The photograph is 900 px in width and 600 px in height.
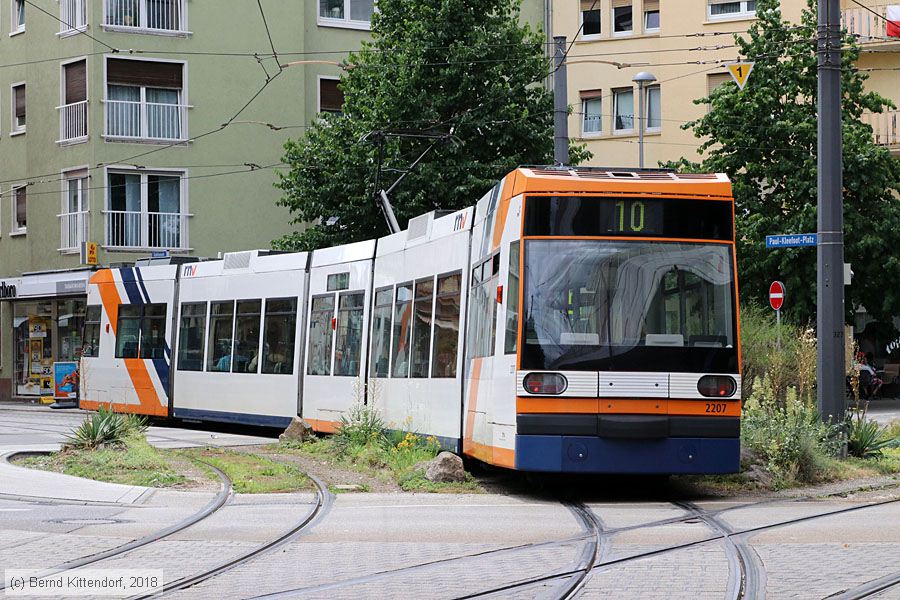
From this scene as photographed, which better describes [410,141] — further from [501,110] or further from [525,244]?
[525,244]

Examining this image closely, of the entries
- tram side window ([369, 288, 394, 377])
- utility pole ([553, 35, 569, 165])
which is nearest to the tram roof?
tram side window ([369, 288, 394, 377])

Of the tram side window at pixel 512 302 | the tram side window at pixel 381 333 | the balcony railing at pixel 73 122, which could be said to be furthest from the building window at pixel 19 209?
the tram side window at pixel 512 302

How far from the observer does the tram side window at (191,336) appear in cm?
2553

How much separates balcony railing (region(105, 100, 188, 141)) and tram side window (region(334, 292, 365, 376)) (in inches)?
768

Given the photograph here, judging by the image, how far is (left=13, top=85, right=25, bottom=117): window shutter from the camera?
42.3 m

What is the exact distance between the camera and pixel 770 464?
1493cm

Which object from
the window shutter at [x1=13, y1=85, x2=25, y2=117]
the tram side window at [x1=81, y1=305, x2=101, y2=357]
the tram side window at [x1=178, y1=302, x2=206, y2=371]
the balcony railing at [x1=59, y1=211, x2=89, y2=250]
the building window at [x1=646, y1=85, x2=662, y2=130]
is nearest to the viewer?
the tram side window at [x1=178, y1=302, x2=206, y2=371]

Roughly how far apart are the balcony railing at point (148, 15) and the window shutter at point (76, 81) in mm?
1468

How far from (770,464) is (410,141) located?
1981 cm

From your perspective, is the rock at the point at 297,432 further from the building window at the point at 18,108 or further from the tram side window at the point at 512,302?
the building window at the point at 18,108

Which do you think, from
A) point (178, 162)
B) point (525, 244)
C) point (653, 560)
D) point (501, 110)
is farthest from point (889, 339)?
point (653, 560)

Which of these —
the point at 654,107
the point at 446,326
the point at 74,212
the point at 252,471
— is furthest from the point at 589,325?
the point at 654,107

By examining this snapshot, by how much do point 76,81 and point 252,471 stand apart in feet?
84.0

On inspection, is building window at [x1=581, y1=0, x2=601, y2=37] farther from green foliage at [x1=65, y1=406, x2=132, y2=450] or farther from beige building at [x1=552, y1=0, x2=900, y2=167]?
green foliage at [x1=65, y1=406, x2=132, y2=450]
